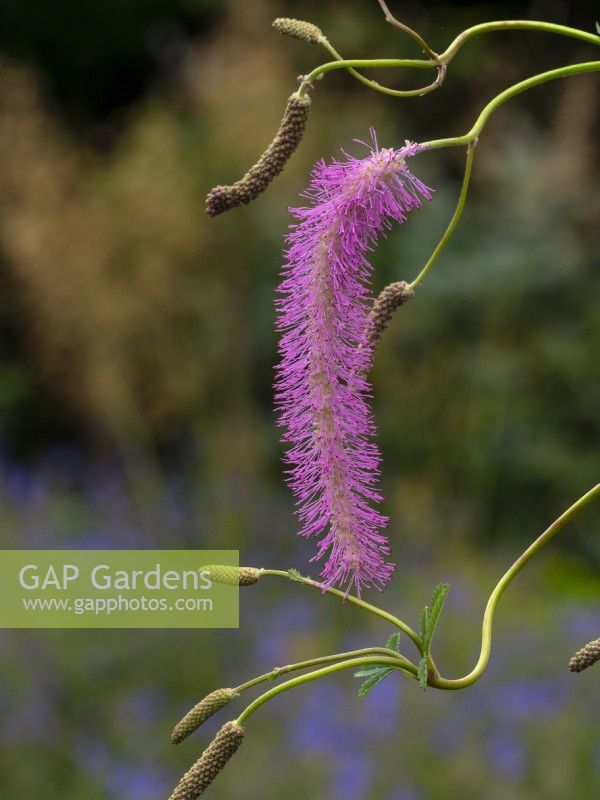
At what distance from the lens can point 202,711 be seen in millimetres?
543

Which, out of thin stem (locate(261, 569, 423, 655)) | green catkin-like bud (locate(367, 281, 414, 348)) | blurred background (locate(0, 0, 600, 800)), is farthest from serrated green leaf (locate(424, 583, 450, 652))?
blurred background (locate(0, 0, 600, 800))

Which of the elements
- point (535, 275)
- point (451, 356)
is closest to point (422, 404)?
point (451, 356)

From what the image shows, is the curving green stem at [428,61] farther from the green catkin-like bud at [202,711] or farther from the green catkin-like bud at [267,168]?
the green catkin-like bud at [202,711]

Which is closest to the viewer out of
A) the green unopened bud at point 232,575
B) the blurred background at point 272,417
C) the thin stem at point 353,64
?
the thin stem at point 353,64

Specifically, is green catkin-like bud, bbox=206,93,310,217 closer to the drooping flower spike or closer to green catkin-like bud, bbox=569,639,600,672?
the drooping flower spike

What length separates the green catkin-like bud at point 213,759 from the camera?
511mm

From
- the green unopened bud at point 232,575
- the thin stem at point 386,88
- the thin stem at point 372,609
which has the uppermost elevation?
the thin stem at point 386,88

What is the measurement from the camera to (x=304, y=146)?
12.8 feet

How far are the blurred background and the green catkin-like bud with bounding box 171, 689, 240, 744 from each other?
172 centimetres

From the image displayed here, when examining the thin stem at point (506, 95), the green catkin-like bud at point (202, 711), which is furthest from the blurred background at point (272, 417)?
the thin stem at point (506, 95)

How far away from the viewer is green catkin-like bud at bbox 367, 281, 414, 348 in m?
0.53

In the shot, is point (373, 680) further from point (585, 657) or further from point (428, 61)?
point (428, 61)

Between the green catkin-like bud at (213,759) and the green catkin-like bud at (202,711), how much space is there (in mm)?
13

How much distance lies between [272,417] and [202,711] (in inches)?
128
